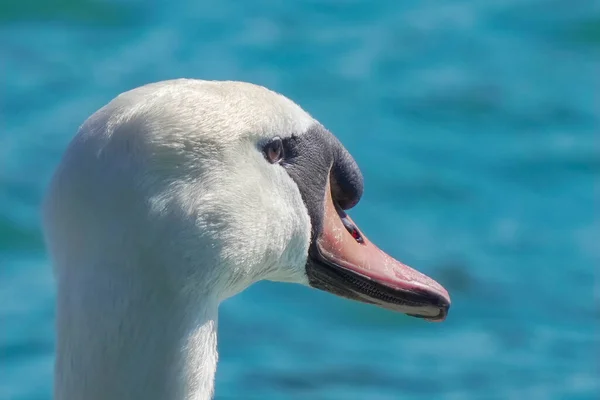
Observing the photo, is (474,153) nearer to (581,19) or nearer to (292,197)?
(581,19)

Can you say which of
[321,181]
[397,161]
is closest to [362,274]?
[321,181]

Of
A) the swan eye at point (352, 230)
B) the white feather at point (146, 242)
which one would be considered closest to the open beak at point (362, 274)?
the swan eye at point (352, 230)

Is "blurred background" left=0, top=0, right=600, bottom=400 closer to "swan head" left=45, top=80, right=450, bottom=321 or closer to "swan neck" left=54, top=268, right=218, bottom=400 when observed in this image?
"swan head" left=45, top=80, right=450, bottom=321

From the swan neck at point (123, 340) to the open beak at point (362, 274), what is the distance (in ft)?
1.98

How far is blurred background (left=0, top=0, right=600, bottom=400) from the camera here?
620cm

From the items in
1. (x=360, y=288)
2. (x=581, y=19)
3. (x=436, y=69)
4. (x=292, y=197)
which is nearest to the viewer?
(x=292, y=197)

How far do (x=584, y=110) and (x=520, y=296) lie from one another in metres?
1.90

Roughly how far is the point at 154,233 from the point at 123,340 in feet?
0.64

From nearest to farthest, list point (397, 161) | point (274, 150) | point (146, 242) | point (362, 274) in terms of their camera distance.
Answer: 1. point (146, 242)
2. point (274, 150)
3. point (362, 274)
4. point (397, 161)

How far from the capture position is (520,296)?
6.70 m

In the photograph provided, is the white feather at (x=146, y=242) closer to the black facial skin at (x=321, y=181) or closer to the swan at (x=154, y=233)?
the swan at (x=154, y=233)

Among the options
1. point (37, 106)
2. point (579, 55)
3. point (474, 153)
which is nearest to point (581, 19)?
point (579, 55)

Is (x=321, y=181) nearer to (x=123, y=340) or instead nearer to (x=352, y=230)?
(x=352, y=230)

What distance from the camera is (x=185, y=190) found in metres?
2.51
